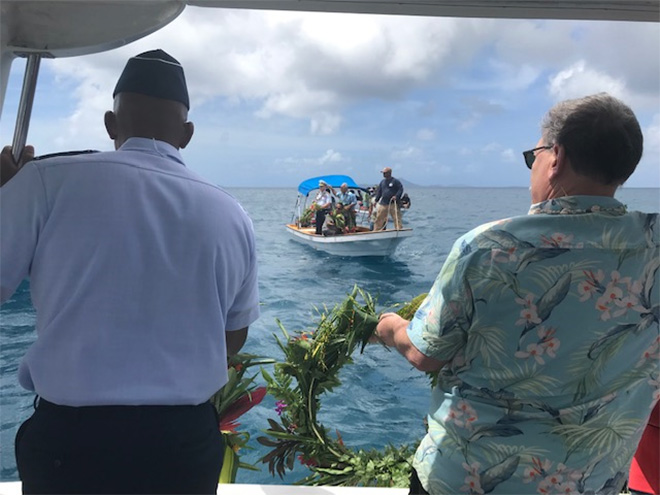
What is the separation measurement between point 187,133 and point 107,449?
68 cm

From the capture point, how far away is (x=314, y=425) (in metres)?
1.96

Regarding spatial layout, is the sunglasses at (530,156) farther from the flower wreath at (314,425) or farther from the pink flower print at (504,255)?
the flower wreath at (314,425)

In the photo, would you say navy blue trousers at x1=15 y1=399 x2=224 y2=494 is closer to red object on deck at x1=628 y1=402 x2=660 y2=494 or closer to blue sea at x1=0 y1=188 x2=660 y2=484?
blue sea at x1=0 y1=188 x2=660 y2=484

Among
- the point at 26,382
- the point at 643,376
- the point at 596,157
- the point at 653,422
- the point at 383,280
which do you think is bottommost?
the point at 383,280

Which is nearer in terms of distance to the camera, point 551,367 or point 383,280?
point 551,367

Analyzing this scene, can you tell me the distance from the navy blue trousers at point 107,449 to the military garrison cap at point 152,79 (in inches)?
25.6

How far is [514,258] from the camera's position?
3.57 feet

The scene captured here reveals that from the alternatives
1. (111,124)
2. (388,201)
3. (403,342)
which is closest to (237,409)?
(403,342)

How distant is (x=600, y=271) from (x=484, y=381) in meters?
0.31

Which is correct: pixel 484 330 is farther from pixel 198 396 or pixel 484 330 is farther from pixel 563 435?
pixel 198 396

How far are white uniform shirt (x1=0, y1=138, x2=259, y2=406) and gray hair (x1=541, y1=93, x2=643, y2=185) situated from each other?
75cm

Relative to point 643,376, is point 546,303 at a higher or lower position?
higher

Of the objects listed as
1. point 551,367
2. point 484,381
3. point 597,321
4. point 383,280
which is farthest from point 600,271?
point 383,280

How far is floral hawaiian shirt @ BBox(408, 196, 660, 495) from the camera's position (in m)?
1.08
